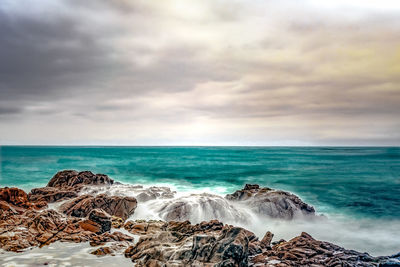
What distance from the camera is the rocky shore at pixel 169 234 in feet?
29.5

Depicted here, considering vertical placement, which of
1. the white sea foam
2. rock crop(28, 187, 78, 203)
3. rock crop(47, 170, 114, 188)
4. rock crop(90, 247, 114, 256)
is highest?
rock crop(47, 170, 114, 188)

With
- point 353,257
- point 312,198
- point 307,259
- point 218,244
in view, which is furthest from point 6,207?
point 312,198

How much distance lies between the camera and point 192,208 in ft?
58.6

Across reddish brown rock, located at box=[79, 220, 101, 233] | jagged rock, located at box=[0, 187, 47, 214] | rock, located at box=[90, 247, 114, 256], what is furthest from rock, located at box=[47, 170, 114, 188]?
rock, located at box=[90, 247, 114, 256]

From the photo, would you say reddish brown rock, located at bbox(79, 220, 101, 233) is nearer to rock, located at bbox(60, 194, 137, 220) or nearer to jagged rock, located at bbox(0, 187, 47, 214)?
rock, located at bbox(60, 194, 137, 220)

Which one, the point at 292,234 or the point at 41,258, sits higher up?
the point at 41,258

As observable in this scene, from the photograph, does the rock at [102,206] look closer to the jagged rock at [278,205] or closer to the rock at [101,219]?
the rock at [101,219]

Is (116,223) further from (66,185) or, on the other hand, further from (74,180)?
(74,180)

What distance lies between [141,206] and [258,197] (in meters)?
7.94

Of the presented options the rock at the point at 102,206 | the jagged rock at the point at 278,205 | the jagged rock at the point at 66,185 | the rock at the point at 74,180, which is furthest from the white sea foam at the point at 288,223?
the rock at the point at 74,180

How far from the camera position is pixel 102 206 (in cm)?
1702

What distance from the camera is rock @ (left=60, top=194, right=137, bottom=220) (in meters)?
16.6

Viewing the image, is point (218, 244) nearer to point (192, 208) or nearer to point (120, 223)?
point (120, 223)

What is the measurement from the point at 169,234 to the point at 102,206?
734 centimetres
